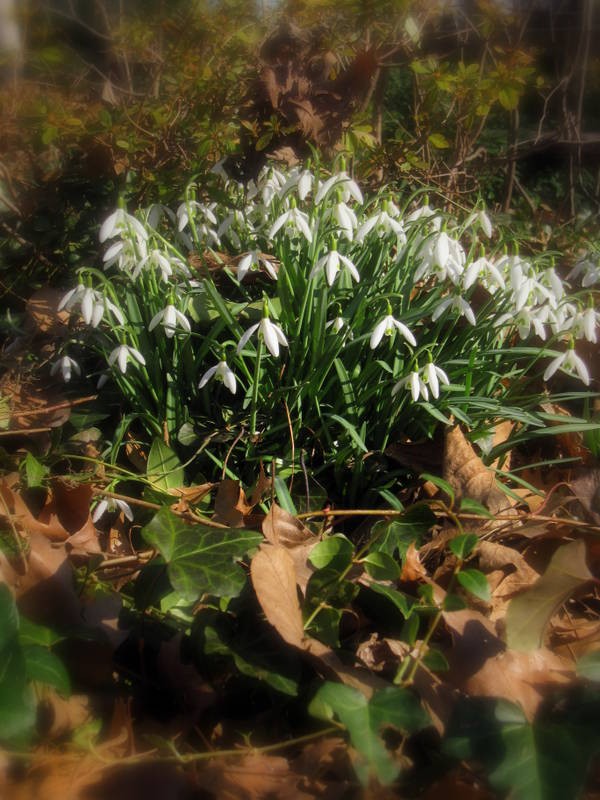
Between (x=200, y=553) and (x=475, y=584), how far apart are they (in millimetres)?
393

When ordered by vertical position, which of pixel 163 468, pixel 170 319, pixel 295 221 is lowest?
pixel 163 468

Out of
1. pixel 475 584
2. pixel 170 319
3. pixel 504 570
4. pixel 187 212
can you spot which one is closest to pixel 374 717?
pixel 475 584

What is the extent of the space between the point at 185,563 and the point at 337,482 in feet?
2.33

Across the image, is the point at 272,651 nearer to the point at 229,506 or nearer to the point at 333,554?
the point at 333,554

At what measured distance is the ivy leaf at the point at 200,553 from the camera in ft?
2.92

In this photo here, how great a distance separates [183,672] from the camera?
2.81 ft

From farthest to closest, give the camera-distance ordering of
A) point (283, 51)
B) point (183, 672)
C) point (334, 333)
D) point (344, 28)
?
point (344, 28) < point (283, 51) < point (334, 333) < point (183, 672)

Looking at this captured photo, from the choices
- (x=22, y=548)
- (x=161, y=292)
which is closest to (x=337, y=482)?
(x=161, y=292)

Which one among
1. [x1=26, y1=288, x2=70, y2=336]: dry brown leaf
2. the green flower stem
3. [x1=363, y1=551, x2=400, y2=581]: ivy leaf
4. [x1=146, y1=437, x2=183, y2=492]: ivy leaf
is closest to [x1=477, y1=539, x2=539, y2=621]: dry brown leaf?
[x1=363, y1=551, x2=400, y2=581]: ivy leaf

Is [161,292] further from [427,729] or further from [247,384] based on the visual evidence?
[427,729]

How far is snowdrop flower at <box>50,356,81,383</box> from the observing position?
173 centimetres

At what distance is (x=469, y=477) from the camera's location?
1.37 m

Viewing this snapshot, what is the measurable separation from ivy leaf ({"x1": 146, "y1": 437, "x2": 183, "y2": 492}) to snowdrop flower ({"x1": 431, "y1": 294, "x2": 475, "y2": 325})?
69 centimetres

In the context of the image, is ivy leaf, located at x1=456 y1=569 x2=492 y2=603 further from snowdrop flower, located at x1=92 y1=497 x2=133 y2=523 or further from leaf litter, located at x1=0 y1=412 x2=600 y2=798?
snowdrop flower, located at x1=92 y1=497 x2=133 y2=523
